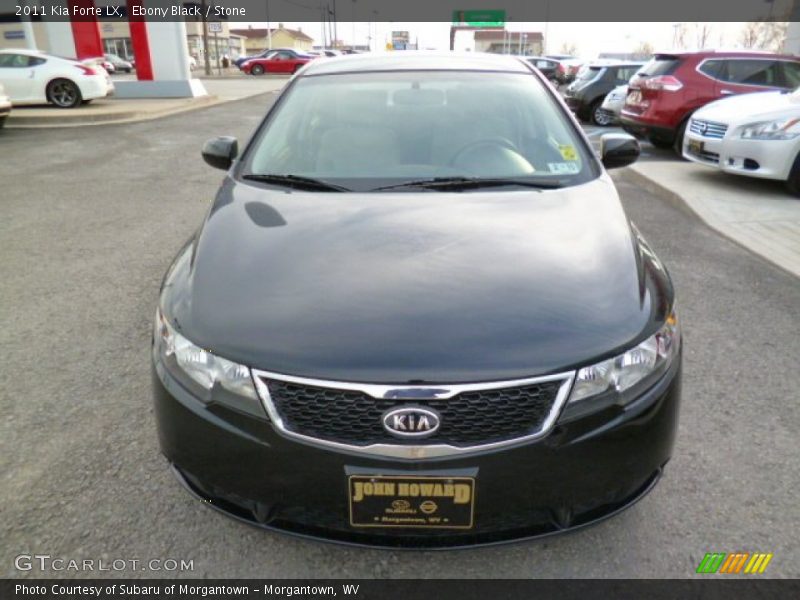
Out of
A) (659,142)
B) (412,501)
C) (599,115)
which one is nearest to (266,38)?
(599,115)

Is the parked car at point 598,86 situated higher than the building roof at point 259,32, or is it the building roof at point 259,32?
the building roof at point 259,32

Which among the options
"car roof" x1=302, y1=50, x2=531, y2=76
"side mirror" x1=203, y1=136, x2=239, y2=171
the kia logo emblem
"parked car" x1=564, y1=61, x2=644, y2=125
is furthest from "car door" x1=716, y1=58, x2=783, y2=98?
the kia logo emblem

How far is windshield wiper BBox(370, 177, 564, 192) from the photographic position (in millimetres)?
2691

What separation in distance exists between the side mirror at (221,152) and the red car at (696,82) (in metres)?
8.27

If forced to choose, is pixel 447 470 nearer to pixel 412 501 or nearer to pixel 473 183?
pixel 412 501

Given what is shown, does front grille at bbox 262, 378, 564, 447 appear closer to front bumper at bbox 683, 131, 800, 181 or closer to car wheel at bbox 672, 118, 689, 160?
front bumper at bbox 683, 131, 800, 181

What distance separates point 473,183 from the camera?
2.73 meters

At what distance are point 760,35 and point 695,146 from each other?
2077 inches

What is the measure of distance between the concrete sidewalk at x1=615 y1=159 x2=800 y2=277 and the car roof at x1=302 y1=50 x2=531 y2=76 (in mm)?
2821

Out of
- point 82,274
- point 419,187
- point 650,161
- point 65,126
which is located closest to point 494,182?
point 419,187

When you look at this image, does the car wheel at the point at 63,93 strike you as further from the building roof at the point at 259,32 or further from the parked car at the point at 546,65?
the building roof at the point at 259,32

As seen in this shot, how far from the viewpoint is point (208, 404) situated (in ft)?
5.87

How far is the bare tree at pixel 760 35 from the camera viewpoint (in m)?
44.7

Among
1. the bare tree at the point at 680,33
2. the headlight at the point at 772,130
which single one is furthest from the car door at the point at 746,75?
the bare tree at the point at 680,33
